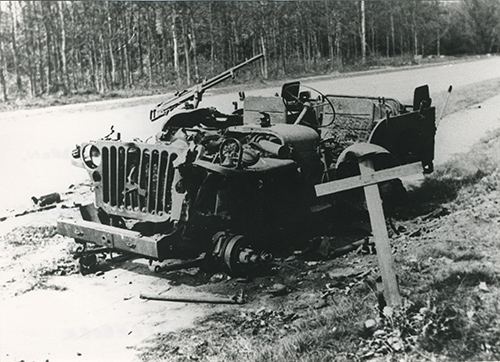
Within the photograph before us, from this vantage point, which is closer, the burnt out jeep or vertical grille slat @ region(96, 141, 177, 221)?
the burnt out jeep

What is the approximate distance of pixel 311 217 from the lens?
22.1ft

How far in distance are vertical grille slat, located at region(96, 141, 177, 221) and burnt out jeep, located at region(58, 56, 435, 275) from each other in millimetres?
11

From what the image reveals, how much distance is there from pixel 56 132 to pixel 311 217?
28.8ft

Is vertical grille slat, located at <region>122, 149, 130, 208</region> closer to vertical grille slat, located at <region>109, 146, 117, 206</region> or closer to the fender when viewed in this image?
vertical grille slat, located at <region>109, 146, 117, 206</region>

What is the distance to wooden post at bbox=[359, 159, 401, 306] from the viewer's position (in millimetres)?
4266

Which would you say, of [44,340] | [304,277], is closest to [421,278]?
[304,277]

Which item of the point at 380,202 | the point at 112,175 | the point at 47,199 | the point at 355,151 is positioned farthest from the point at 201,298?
the point at 47,199

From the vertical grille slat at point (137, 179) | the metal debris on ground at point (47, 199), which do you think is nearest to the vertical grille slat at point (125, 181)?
the vertical grille slat at point (137, 179)

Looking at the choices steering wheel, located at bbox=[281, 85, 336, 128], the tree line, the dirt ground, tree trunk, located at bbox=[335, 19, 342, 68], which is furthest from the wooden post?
tree trunk, located at bbox=[335, 19, 342, 68]

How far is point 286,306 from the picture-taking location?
517 cm

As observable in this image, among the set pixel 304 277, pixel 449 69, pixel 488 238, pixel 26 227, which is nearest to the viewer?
pixel 488 238

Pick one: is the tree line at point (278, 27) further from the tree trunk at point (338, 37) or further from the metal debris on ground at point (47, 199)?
the metal debris on ground at point (47, 199)

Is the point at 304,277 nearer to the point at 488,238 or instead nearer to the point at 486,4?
the point at 488,238

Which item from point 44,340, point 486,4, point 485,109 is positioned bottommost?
point 44,340
